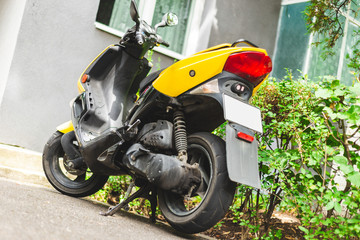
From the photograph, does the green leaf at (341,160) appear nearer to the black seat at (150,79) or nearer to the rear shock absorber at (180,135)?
the rear shock absorber at (180,135)

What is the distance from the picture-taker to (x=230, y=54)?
2.50 metres

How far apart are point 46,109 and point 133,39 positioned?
267cm

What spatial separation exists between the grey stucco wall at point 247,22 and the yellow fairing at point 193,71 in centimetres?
444

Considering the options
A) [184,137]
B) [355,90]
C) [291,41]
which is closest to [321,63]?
[291,41]

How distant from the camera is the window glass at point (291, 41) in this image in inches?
306

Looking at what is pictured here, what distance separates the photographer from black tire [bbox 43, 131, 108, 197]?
→ 3406 mm

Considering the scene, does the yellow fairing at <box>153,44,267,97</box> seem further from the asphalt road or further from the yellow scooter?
the asphalt road

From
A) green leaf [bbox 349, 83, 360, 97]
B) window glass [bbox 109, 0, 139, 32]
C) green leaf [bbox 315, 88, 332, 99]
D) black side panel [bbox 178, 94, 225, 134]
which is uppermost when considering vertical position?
window glass [bbox 109, 0, 139, 32]

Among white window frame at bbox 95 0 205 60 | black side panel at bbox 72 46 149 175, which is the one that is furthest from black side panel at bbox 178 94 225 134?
white window frame at bbox 95 0 205 60

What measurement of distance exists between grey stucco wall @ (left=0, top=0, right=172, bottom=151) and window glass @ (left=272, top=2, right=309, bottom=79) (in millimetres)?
3986

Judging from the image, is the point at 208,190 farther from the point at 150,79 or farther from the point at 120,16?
the point at 120,16

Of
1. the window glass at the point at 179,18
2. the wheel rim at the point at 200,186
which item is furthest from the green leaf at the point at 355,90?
the window glass at the point at 179,18

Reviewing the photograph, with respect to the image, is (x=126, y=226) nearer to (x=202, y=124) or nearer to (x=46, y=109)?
(x=202, y=124)

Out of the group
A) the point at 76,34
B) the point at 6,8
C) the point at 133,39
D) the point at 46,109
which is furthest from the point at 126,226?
the point at 6,8
